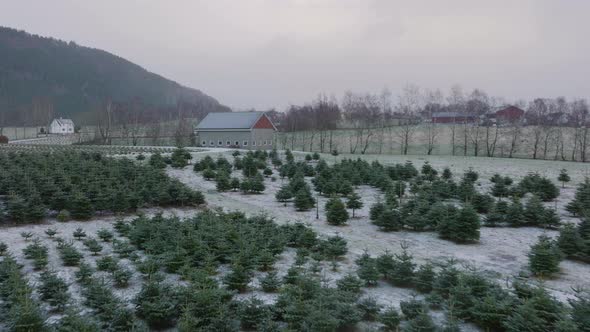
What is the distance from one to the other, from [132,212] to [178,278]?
29.6 feet

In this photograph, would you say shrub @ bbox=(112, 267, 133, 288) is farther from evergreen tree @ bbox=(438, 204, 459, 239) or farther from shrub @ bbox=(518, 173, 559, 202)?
shrub @ bbox=(518, 173, 559, 202)

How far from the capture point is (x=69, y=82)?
153375 millimetres

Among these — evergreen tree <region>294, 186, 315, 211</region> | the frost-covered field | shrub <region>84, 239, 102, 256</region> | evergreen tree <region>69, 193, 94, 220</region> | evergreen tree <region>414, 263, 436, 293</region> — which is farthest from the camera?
evergreen tree <region>294, 186, 315, 211</region>

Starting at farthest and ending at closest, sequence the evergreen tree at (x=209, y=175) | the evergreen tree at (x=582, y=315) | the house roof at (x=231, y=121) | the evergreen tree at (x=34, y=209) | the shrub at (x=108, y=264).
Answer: the house roof at (x=231, y=121) → the evergreen tree at (x=209, y=175) → the evergreen tree at (x=34, y=209) → the shrub at (x=108, y=264) → the evergreen tree at (x=582, y=315)

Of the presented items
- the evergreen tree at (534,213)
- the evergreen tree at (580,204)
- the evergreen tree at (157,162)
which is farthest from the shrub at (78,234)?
the evergreen tree at (580,204)

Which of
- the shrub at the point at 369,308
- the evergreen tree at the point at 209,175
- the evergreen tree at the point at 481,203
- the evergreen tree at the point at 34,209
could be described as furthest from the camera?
the evergreen tree at the point at 209,175

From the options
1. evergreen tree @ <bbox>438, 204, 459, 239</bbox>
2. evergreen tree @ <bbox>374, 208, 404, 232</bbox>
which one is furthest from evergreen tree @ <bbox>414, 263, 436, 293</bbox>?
evergreen tree @ <bbox>374, 208, 404, 232</bbox>

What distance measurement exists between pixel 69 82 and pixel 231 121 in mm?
124063

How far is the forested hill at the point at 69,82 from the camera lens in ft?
439

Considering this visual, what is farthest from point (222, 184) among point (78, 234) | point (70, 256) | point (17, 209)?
point (70, 256)

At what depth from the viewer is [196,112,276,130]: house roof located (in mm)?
58188

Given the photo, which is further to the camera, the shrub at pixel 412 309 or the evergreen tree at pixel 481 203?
the evergreen tree at pixel 481 203

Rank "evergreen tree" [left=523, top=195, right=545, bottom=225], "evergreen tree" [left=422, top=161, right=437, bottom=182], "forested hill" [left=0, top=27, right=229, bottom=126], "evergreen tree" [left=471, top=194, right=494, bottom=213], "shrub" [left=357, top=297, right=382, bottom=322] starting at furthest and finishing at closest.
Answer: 1. "forested hill" [left=0, top=27, right=229, bottom=126]
2. "evergreen tree" [left=422, top=161, right=437, bottom=182]
3. "evergreen tree" [left=471, top=194, right=494, bottom=213]
4. "evergreen tree" [left=523, top=195, right=545, bottom=225]
5. "shrub" [left=357, top=297, right=382, bottom=322]

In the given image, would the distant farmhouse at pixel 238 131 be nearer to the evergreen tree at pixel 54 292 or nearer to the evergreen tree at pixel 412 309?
the evergreen tree at pixel 54 292
